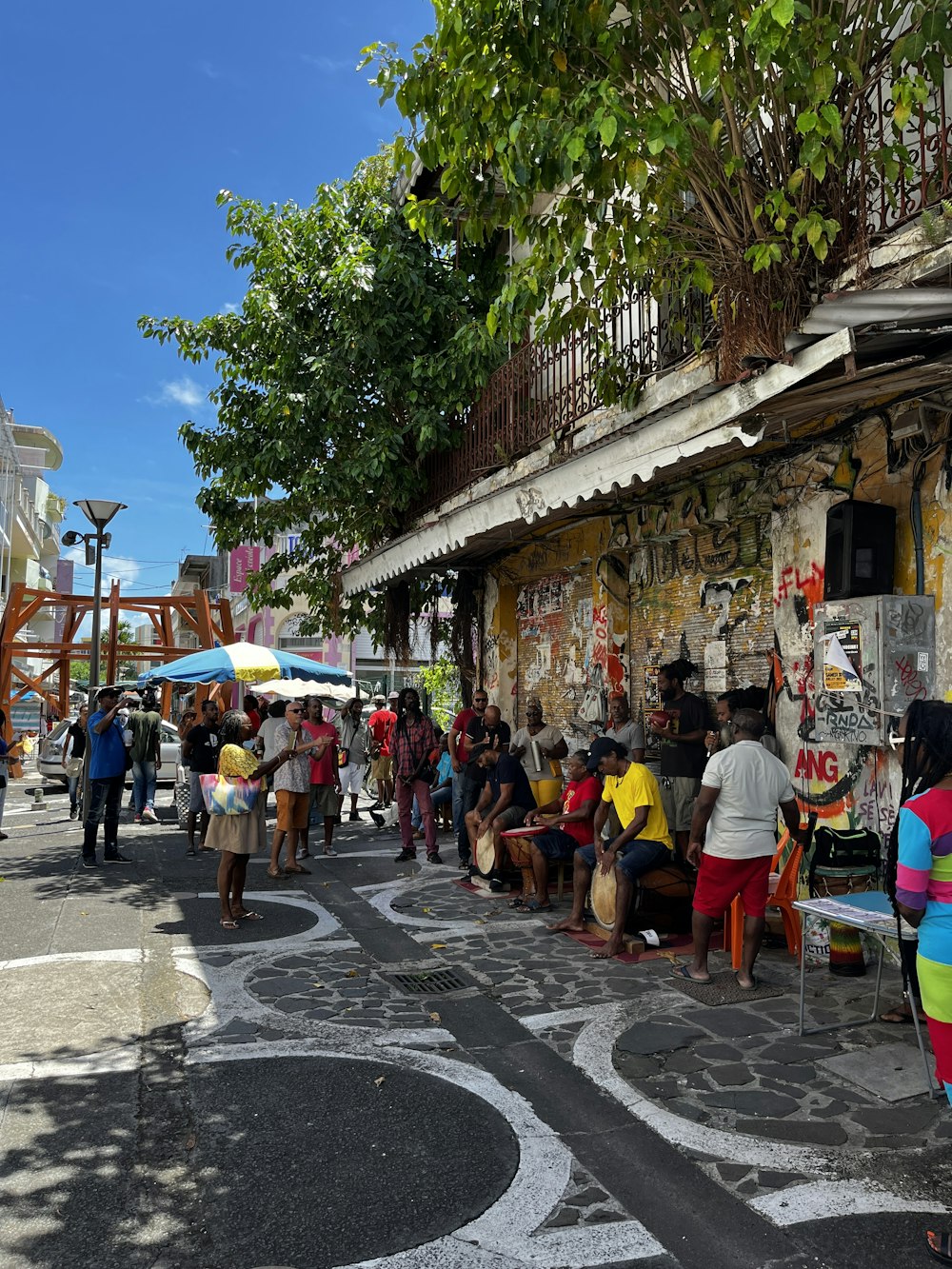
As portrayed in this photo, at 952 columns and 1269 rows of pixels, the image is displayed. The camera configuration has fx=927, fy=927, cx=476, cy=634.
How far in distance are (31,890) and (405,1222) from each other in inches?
283

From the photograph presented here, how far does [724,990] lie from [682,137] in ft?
16.2

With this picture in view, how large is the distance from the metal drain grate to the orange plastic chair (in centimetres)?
186

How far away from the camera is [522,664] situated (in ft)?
42.9

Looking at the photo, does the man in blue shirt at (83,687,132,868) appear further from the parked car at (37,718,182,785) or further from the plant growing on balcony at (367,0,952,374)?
the parked car at (37,718,182,785)

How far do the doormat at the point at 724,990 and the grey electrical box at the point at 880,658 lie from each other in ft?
5.67

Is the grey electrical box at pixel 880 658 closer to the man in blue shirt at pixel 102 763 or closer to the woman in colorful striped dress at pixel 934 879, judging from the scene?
the woman in colorful striped dress at pixel 934 879

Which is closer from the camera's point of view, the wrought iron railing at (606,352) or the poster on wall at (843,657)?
the wrought iron railing at (606,352)

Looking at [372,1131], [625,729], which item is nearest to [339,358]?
[625,729]

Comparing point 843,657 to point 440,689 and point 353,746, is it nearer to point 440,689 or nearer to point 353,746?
point 353,746

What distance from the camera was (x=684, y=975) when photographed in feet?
20.3

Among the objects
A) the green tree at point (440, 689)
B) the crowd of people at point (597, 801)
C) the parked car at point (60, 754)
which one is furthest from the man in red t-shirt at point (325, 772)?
the parked car at point (60, 754)

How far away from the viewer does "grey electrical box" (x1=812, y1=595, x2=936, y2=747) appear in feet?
19.6

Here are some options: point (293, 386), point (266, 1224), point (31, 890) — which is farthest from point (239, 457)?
point (266, 1224)

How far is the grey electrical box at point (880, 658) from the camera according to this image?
5.98m
